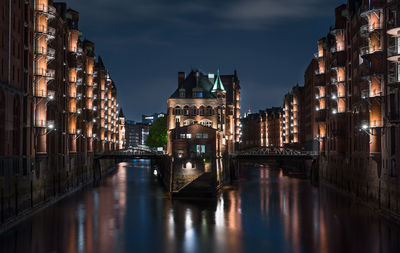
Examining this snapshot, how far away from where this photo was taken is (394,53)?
146ft

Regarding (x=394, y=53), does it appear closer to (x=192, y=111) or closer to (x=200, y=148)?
(x=200, y=148)

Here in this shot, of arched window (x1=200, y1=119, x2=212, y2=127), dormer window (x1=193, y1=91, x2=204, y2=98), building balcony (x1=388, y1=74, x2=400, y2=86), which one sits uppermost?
dormer window (x1=193, y1=91, x2=204, y2=98)

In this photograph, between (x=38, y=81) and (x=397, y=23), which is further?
(x=38, y=81)

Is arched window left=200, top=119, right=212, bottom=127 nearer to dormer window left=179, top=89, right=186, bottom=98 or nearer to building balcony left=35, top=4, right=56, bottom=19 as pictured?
Result: dormer window left=179, top=89, right=186, bottom=98

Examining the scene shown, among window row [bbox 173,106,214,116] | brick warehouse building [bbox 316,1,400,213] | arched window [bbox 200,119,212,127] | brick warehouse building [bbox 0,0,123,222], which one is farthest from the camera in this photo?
window row [bbox 173,106,214,116]

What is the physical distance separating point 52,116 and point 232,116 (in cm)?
6278

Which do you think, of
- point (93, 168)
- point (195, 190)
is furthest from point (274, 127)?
point (195, 190)

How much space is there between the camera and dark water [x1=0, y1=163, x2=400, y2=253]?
39.4 metres

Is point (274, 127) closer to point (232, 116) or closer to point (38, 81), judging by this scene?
point (232, 116)

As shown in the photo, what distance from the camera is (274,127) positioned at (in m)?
194

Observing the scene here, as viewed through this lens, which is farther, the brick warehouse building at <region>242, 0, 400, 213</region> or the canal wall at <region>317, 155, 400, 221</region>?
the brick warehouse building at <region>242, 0, 400, 213</region>

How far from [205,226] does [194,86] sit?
53.5 m

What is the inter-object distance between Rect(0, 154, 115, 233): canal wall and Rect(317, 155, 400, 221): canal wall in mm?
35910

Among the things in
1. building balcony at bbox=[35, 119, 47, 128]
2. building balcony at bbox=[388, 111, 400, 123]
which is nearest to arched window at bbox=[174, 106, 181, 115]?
building balcony at bbox=[35, 119, 47, 128]
